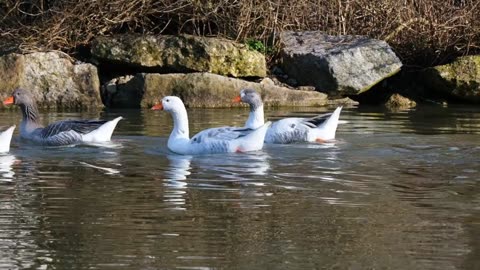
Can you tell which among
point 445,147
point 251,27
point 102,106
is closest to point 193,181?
point 445,147

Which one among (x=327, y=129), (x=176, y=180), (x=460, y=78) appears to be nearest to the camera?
(x=176, y=180)

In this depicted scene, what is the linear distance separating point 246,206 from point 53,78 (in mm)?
11026

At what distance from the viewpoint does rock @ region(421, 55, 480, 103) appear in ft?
63.5

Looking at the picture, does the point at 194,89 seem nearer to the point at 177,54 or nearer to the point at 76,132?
the point at 177,54

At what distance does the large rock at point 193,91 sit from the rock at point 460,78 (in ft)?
7.53

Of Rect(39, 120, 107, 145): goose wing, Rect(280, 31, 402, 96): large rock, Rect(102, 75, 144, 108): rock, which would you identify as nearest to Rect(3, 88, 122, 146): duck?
Rect(39, 120, 107, 145): goose wing

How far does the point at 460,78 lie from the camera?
63.6 feet

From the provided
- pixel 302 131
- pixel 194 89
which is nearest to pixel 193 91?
pixel 194 89

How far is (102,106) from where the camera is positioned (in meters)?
18.5

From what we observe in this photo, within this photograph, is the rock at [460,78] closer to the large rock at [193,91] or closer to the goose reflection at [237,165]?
the large rock at [193,91]

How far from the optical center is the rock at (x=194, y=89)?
60.0ft

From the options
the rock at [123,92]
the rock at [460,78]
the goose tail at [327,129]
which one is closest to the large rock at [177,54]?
the rock at [123,92]

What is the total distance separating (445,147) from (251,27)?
833cm

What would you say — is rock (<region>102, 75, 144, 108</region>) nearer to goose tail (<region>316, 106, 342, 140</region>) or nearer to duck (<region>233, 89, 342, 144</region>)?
duck (<region>233, 89, 342, 144</region>)
